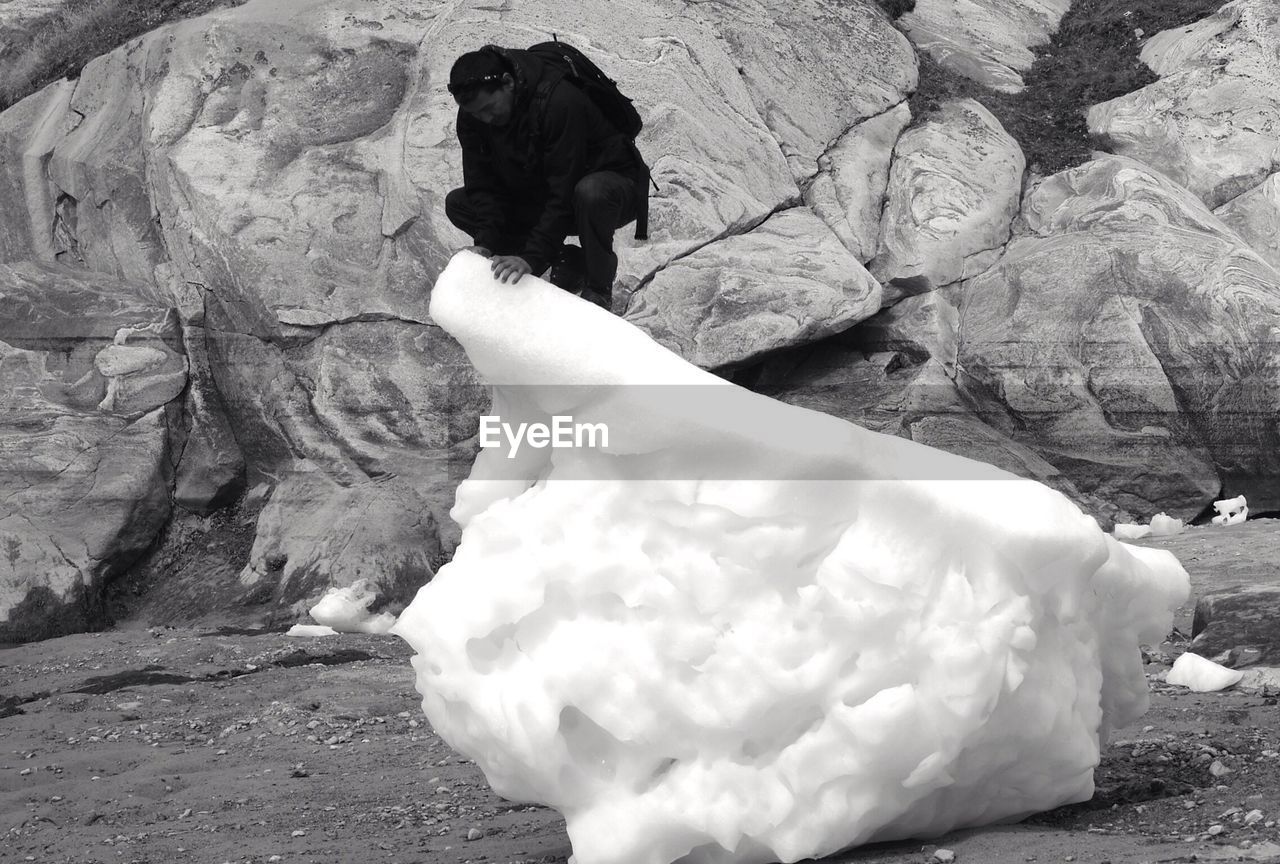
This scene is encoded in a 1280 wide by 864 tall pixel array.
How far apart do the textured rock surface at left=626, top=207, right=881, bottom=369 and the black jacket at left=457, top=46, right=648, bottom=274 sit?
4883mm

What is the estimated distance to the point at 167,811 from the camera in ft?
17.3

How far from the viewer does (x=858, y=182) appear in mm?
11219

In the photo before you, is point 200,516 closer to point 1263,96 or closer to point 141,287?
point 141,287

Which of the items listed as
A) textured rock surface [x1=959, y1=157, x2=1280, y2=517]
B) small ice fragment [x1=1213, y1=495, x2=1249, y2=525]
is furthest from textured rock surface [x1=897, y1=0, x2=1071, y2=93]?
small ice fragment [x1=1213, y1=495, x2=1249, y2=525]

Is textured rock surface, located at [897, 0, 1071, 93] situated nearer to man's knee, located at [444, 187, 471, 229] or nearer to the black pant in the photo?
the black pant

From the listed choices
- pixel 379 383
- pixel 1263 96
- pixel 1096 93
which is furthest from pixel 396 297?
pixel 1263 96

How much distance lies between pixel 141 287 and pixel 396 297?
6.71 ft

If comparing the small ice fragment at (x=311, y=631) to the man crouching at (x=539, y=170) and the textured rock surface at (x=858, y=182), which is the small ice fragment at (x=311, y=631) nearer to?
the man crouching at (x=539, y=170)

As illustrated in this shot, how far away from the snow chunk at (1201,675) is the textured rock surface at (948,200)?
5.51 m

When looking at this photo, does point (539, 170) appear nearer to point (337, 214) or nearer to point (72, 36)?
point (337, 214)

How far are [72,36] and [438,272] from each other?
184 inches

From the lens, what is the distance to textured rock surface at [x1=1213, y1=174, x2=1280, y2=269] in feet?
37.9

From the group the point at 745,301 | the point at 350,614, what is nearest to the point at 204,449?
the point at 350,614

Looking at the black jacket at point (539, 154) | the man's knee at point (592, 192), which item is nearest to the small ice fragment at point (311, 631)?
the black jacket at point (539, 154)
